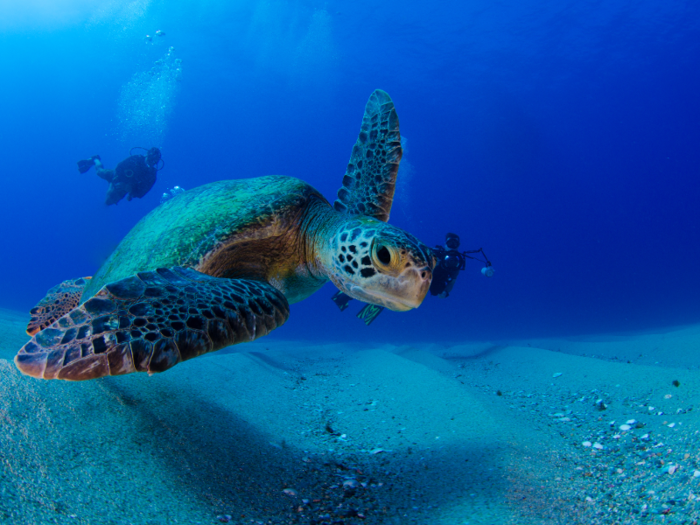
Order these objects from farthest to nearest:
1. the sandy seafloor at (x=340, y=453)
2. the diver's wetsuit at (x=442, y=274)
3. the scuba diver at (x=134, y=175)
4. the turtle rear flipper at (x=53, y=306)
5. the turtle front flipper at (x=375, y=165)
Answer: the scuba diver at (x=134, y=175), the diver's wetsuit at (x=442, y=274), the turtle front flipper at (x=375, y=165), the turtle rear flipper at (x=53, y=306), the sandy seafloor at (x=340, y=453)

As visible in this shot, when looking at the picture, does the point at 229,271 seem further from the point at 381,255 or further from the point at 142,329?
the point at 142,329

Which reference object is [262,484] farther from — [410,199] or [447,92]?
[410,199]

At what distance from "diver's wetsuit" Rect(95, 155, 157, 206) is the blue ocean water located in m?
16.2

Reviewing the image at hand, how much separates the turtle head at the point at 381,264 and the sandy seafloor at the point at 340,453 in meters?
0.93

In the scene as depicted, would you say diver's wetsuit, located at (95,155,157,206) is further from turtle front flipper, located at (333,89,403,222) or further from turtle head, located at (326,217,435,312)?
turtle head, located at (326,217,435,312)

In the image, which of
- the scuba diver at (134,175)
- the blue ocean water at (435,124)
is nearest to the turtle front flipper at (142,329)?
the scuba diver at (134,175)

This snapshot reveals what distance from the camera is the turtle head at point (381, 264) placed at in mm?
2062

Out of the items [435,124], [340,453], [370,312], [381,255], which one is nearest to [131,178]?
[370,312]

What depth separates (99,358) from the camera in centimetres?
121

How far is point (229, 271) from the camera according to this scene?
284 cm

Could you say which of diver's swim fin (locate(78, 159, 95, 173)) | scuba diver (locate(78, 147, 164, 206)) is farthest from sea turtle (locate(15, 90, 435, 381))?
diver's swim fin (locate(78, 159, 95, 173))

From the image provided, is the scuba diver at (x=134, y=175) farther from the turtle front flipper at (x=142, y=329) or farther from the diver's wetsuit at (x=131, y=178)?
the turtle front flipper at (x=142, y=329)

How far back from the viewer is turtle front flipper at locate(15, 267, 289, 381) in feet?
3.98

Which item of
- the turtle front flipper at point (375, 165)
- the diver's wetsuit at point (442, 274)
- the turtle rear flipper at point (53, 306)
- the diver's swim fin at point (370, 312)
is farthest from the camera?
the diver's wetsuit at point (442, 274)
